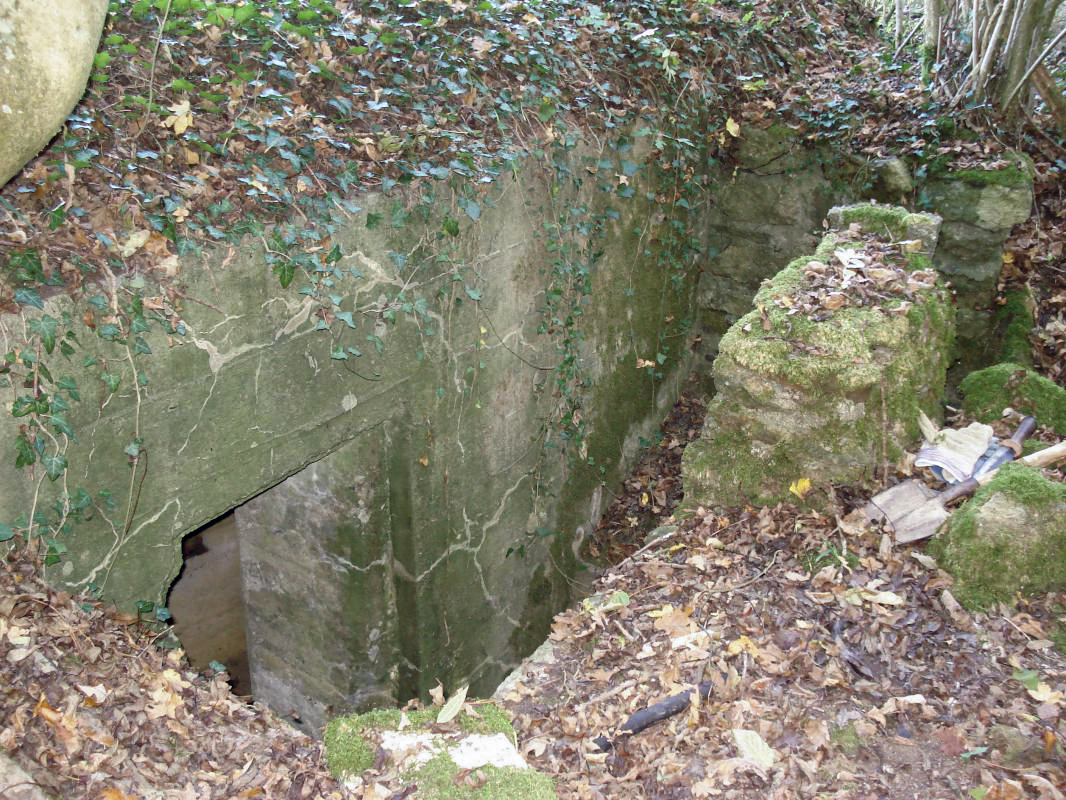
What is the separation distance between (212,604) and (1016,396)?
576 centimetres

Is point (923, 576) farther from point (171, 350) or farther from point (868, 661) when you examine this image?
point (171, 350)

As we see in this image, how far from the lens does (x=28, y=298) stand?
9.00ft

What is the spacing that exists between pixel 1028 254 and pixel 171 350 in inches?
237

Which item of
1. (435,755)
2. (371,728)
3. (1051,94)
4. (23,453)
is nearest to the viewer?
(23,453)

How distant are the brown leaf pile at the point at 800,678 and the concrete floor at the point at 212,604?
371cm

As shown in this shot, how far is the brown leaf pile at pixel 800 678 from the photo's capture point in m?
2.79

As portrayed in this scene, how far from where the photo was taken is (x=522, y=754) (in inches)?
119

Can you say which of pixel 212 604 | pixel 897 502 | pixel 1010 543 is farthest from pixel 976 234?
pixel 212 604

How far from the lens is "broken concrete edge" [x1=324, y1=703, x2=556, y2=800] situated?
279 cm

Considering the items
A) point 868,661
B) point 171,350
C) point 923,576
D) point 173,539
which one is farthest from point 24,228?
point 923,576

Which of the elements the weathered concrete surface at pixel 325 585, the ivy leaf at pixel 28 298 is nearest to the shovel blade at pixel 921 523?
the weathered concrete surface at pixel 325 585

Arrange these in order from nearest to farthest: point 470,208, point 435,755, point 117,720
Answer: point 117,720
point 435,755
point 470,208

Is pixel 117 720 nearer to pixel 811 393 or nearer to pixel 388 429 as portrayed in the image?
pixel 388 429

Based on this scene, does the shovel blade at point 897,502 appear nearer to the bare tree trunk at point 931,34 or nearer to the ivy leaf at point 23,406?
the ivy leaf at point 23,406
